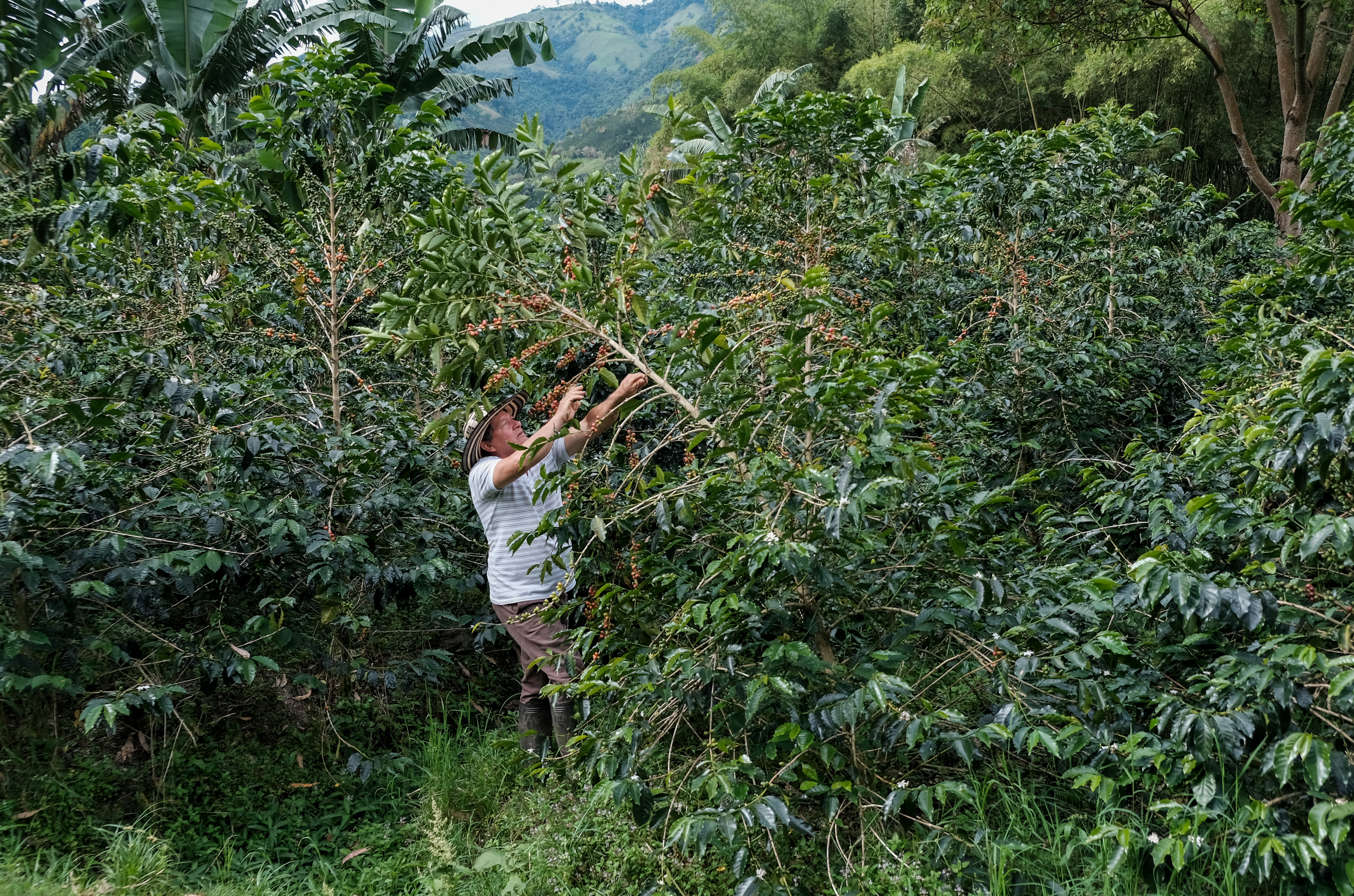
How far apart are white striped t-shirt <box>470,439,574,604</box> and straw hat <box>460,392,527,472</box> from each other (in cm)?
6

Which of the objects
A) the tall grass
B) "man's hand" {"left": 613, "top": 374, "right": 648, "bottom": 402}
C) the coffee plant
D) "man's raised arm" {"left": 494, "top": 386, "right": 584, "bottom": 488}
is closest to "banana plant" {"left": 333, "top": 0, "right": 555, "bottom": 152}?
the coffee plant

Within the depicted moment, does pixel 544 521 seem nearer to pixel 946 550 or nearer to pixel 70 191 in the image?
pixel 946 550

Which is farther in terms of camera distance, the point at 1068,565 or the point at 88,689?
the point at 88,689

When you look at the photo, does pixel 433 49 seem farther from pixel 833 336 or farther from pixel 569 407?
pixel 833 336

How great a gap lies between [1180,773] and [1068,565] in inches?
26.0

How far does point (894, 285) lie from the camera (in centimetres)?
443

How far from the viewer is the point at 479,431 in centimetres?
335

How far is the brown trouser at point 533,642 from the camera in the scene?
3.23 meters

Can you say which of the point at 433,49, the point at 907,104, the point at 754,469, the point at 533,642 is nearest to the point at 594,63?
the point at 433,49

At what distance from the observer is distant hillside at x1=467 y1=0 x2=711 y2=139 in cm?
5012

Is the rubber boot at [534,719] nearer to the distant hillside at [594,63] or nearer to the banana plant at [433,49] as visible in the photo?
the banana plant at [433,49]

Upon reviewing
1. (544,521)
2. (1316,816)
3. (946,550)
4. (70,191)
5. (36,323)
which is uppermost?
(70,191)

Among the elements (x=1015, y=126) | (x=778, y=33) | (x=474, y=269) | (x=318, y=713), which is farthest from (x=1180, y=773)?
(x=778, y=33)

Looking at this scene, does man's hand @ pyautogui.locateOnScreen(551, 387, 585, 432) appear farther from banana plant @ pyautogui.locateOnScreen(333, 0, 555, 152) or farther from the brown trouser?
banana plant @ pyautogui.locateOnScreen(333, 0, 555, 152)
